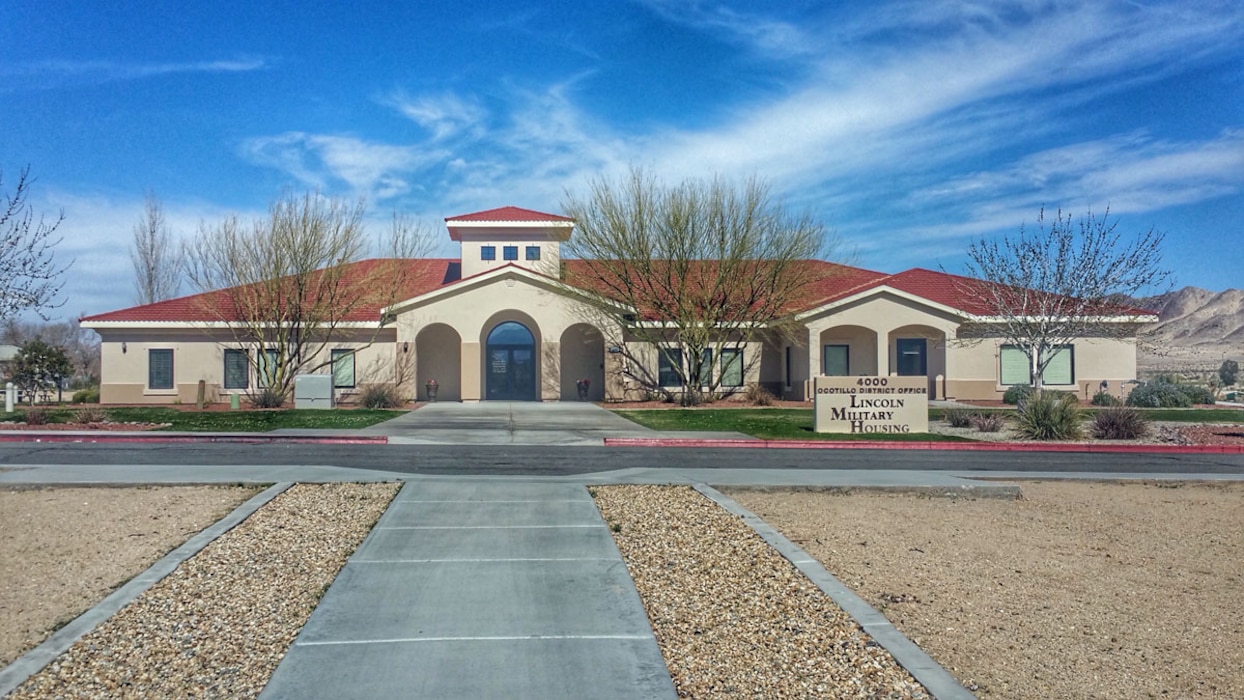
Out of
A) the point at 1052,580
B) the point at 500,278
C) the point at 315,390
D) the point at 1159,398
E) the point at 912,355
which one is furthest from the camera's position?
the point at 912,355

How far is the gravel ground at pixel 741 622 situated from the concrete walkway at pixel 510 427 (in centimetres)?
1070

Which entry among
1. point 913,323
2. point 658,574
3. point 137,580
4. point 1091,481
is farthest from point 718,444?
point 913,323

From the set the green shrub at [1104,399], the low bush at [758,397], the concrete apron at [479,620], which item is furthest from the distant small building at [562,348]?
the concrete apron at [479,620]

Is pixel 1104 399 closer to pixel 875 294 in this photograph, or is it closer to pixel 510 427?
pixel 875 294

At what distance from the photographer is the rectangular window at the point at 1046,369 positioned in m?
35.5

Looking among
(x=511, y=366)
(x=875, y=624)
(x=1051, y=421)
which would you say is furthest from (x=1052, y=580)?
(x=511, y=366)

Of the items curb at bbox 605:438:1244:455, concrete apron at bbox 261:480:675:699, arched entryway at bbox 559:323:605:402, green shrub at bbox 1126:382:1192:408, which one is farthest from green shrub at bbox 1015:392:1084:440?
arched entryway at bbox 559:323:605:402

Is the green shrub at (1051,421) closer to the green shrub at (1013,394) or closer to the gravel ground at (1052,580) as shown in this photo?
the gravel ground at (1052,580)

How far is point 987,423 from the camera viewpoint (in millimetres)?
23781

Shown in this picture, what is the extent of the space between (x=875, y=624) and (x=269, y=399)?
28441 mm

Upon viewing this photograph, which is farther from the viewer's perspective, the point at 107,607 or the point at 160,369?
the point at 160,369

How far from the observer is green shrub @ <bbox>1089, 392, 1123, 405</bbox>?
3250cm

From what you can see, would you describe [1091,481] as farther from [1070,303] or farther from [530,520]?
[1070,303]

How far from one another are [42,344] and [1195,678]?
136 ft
